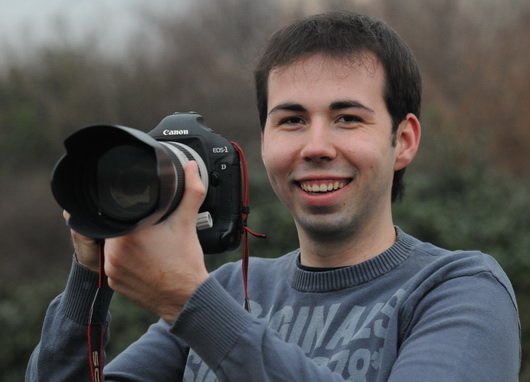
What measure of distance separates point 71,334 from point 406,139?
1.04 meters

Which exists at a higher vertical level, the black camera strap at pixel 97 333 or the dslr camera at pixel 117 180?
the dslr camera at pixel 117 180

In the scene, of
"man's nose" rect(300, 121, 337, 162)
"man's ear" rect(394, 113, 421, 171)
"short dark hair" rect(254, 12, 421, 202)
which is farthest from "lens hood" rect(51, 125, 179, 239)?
"man's ear" rect(394, 113, 421, 171)

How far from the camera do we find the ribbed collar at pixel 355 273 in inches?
76.3

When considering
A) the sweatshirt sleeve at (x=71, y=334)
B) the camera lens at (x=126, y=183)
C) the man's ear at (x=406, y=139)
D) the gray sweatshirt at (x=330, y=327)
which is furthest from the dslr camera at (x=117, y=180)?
the man's ear at (x=406, y=139)

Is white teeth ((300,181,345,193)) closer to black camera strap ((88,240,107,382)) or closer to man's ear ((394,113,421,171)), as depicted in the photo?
man's ear ((394,113,421,171))

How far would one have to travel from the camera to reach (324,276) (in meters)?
1.98

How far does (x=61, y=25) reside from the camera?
10.5 meters

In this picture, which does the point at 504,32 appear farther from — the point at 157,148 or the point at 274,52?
the point at 157,148

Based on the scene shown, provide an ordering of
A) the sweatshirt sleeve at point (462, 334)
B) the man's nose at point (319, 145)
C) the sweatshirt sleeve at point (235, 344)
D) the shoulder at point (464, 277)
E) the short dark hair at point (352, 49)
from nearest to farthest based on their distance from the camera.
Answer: the sweatshirt sleeve at point (235, 344) < the sweatshirt sleeve at point (462, 334) < the shoulder at point (464, 277) < the man's nose at point (319, 145) < the short dark hair at point (352, 49)

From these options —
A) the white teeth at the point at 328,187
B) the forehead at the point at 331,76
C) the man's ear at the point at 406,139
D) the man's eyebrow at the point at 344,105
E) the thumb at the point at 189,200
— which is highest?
the forehead at the point at 331,76

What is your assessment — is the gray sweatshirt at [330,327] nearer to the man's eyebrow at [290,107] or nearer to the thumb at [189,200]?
the thumb at [189,200]

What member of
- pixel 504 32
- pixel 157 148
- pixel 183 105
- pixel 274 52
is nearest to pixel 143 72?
pixel 183 105

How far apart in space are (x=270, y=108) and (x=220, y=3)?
879 centimetres

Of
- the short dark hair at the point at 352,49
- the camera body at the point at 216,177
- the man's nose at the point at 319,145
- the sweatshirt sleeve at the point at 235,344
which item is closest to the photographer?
the sweatshirt sleeve at the point at 235,344
